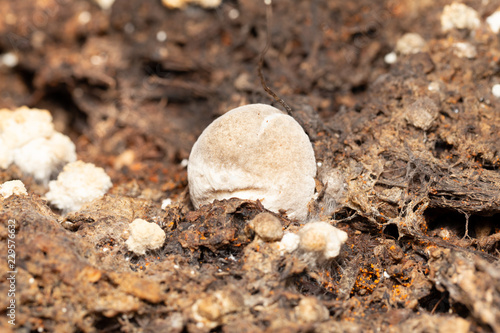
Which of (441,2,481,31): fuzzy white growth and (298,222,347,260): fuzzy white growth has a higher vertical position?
(441,2,481,31): fuzzy white growth

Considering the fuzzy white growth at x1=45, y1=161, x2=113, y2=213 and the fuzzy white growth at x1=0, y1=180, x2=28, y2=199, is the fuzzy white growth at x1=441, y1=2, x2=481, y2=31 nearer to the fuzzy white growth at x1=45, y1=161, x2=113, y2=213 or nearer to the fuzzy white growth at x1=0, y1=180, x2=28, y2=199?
the fuzzy white growth at x1=45, y1=161, x2=113, y2=213

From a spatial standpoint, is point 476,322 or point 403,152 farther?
point 403,152

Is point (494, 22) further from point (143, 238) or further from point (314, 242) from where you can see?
point (143, 238)

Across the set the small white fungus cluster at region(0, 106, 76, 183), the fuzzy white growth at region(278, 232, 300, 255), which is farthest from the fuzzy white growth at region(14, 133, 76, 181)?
the fuzzy white growth at region(278, 232, 300, 255)

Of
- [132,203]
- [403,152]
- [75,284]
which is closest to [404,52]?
[403,152]

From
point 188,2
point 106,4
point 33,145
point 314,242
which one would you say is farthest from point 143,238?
point 106,4

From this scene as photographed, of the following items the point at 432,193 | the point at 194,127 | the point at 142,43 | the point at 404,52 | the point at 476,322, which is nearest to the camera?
the point at 476,322

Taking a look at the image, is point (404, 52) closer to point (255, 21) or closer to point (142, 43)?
point (255, 21)

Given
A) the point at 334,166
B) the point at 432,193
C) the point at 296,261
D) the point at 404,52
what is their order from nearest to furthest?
the point at 296,261 → the point at 432,193 → the point at 334,166 → the point at 404,52
